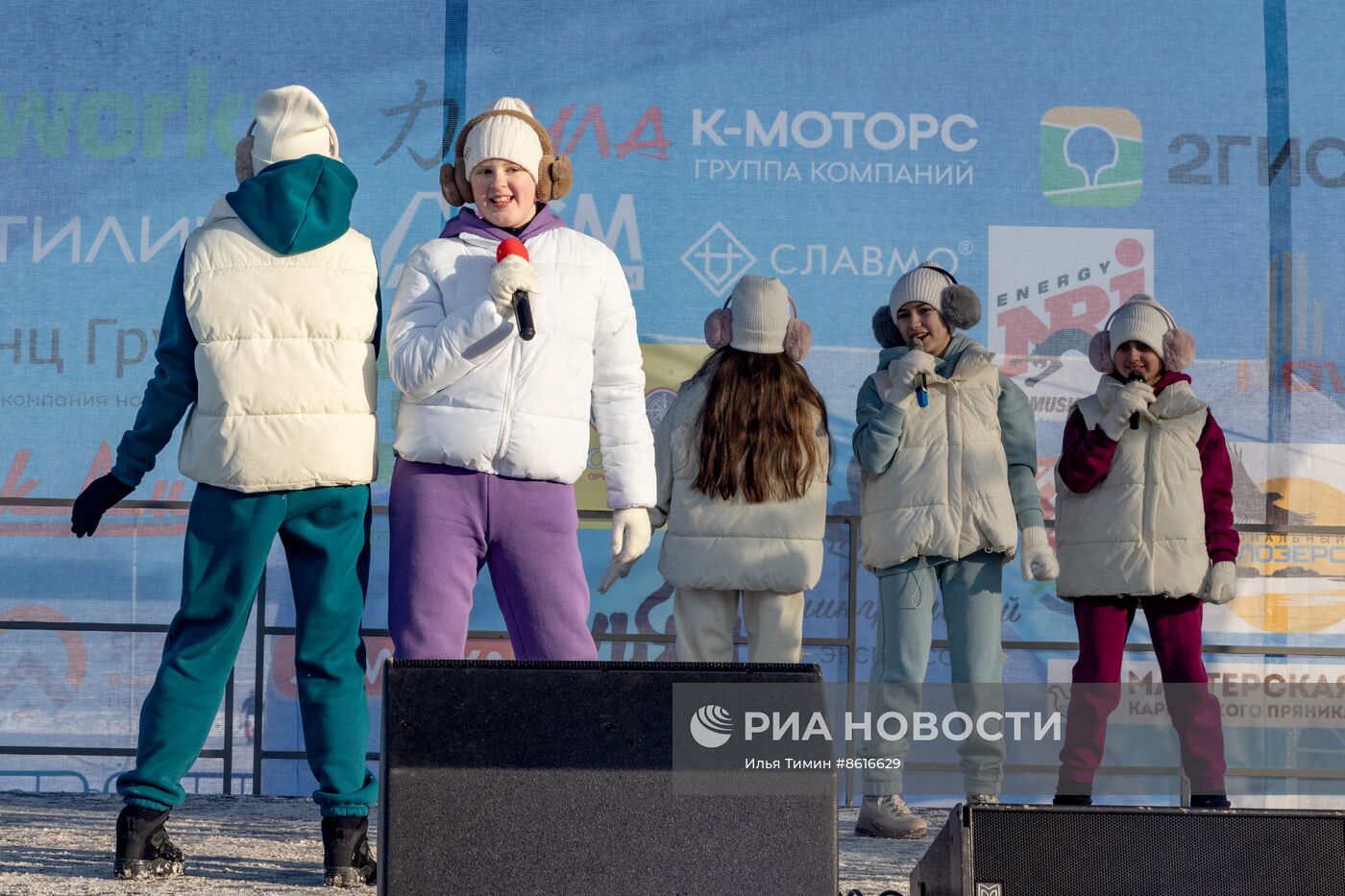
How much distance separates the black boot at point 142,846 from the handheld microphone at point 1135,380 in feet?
7.40

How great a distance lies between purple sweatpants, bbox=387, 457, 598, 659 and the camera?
2.55 meters

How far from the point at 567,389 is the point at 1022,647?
1994 millimetres

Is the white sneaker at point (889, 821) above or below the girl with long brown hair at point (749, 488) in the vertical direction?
below

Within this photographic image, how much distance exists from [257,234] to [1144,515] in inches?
81.2

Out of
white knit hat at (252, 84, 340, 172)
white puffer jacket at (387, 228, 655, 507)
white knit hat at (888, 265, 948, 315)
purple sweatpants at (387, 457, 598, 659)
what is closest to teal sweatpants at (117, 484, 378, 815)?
purple sweatpants at (387, 457, 598, 659)

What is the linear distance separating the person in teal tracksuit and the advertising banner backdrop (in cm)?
139

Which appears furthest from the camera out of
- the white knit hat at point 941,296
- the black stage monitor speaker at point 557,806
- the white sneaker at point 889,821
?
the white knit hat at point 941,296

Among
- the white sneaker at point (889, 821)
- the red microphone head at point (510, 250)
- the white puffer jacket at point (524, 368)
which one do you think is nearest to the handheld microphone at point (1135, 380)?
the white sneaker at point (889, 821)

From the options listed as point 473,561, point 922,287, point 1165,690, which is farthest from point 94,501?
point 1165,690

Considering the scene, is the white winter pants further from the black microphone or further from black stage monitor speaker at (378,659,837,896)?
black stage monitor speaker at (378,659,837,896)

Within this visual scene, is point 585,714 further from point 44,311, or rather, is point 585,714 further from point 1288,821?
point 44,311

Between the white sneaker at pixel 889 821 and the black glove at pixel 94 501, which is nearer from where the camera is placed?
the black glove at pixel 94 501

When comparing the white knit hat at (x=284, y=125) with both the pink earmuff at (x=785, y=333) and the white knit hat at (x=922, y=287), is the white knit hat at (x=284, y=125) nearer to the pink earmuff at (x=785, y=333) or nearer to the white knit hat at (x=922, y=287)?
the pink earmuff at (x=785, y=333)

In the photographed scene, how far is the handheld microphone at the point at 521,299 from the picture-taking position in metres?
2.39
